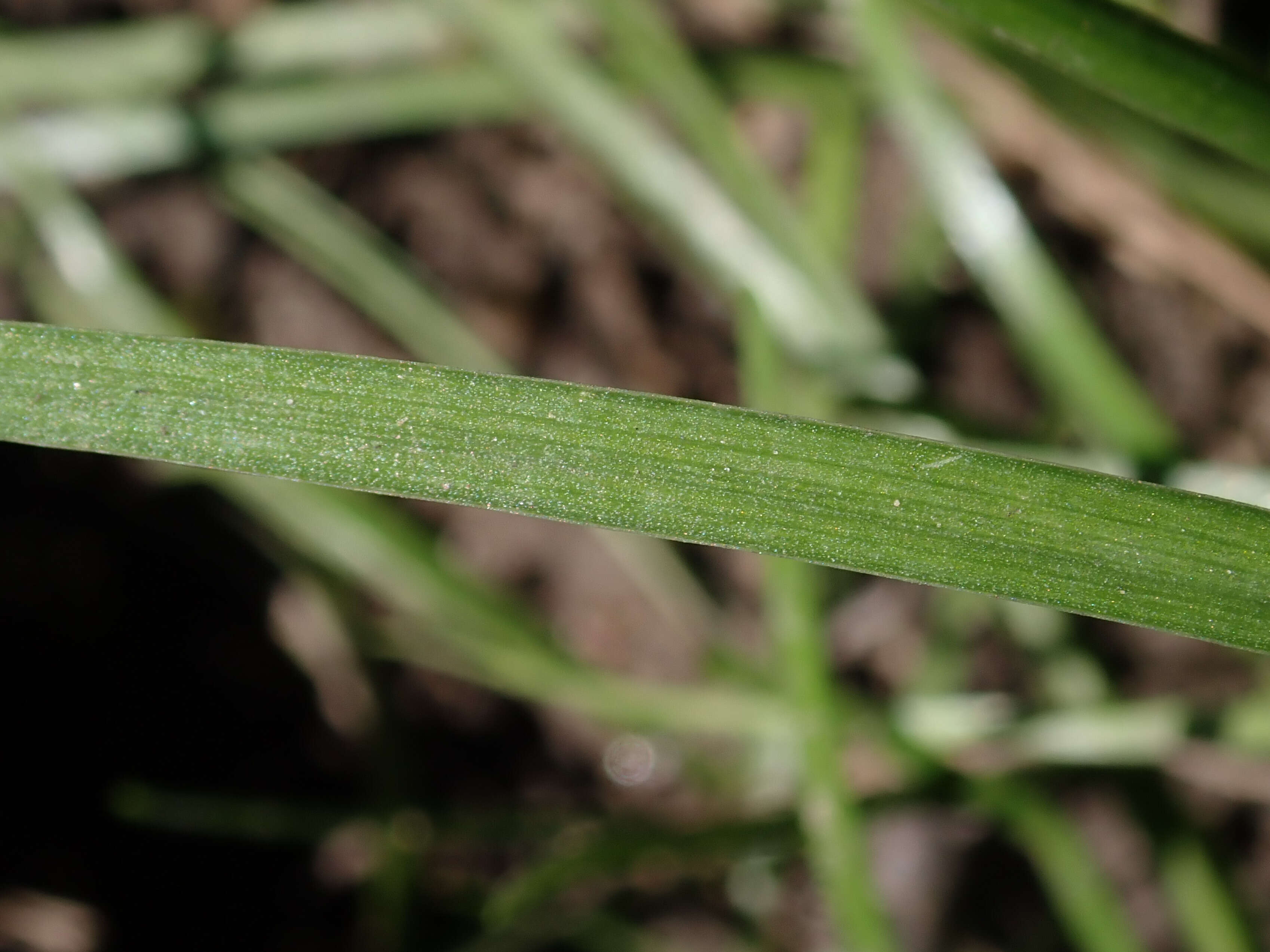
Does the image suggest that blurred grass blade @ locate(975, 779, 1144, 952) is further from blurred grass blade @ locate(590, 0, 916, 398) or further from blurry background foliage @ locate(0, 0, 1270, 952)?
blurred grass blade @ locate(590, 0, 916, 398)

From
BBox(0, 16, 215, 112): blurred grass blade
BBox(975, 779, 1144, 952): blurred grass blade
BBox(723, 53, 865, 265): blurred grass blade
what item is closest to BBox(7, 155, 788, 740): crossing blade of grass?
BBox(0, 16, 215, 112): blurred grass blade

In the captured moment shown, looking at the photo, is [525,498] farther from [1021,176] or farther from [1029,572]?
[1021,176]

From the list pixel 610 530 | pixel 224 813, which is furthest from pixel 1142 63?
pixel 224 813

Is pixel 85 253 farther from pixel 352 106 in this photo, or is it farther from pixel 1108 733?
pixel 1108 733

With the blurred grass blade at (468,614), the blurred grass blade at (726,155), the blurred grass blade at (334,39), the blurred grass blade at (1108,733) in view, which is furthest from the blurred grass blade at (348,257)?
the blurred grass blade at (1108,733)

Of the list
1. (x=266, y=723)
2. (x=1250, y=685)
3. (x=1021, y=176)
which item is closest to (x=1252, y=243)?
(x=1021, y=176)

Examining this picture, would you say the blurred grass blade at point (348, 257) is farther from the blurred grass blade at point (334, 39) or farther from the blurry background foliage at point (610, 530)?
the blurred grass blade at point (334, 39)

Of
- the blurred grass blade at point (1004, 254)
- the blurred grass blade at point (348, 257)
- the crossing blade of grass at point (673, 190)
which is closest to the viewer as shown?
the blurred grass blade at point (1004, 254)

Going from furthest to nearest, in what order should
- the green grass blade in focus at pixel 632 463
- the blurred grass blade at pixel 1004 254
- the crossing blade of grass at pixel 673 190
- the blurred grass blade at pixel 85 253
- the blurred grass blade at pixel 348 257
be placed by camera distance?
the blurred grass blade at pixel 348 257, the blurred grass blade at pixel 85 253, the crossing blade of grass at pixel 673 190, the blurred grass blade at pixel 1004 254, the green grass blade in focus at pixel 632 463
